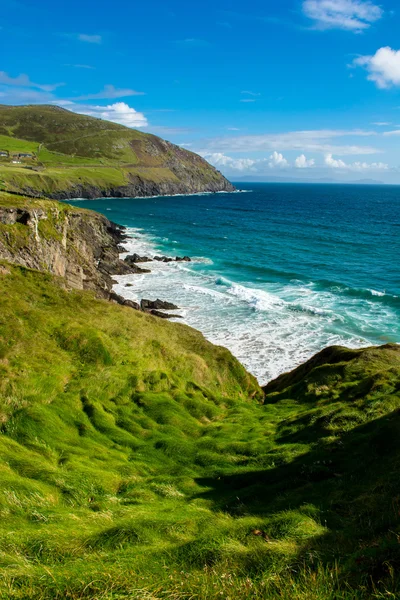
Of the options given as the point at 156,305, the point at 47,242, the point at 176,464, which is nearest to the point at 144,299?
the point at 156,305

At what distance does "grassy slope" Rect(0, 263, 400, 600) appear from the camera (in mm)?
7020

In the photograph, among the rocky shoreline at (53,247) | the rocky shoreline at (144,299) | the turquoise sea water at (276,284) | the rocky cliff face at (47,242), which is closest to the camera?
the rocky cliff face at (47,242)

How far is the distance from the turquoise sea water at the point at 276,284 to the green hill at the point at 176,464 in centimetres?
1632

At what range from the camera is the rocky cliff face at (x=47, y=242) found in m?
46.1

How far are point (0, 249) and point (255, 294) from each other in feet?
131

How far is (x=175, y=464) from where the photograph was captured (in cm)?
1578

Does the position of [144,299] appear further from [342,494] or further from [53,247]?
[342,494]

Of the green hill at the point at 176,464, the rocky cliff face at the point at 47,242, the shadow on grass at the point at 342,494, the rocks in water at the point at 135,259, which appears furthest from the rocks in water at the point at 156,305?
the shadow on grass at the point at 342,494

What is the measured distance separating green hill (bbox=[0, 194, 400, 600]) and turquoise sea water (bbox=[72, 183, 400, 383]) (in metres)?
16.3

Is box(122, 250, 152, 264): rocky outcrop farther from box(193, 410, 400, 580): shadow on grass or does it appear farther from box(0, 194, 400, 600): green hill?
box(193, 410, 400, 580): shadow on grass

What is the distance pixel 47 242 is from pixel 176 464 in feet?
140

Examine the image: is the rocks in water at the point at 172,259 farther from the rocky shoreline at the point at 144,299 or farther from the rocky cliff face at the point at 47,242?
the rocky cliff face at the point at 47,242

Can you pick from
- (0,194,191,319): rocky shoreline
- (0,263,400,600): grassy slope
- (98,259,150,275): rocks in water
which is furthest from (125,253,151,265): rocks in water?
(0,263,400,600): grassy slope

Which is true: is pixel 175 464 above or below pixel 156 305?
below
